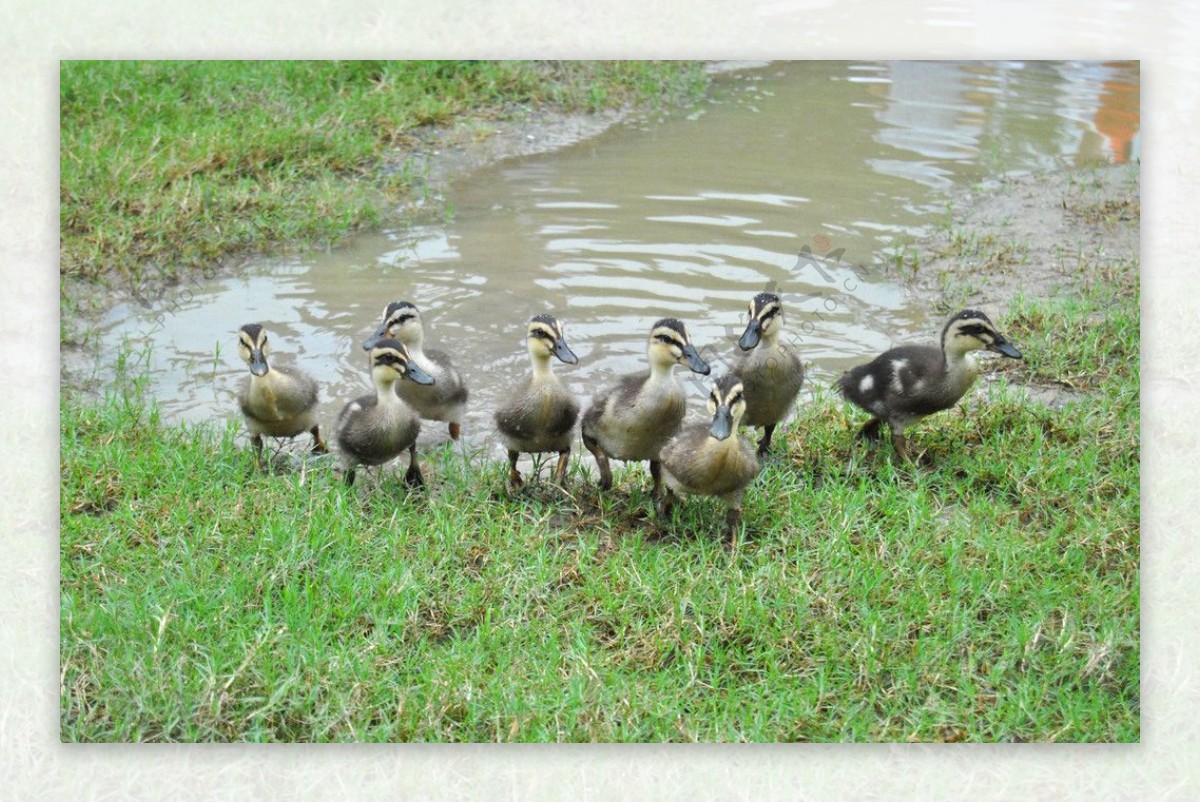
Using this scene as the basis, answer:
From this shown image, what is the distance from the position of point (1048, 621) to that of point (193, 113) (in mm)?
4956

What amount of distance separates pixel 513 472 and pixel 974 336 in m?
1.92

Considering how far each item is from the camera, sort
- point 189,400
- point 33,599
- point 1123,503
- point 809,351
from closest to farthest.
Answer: point 33,599 → point 1123,503 → point 189,400 → point 809,351

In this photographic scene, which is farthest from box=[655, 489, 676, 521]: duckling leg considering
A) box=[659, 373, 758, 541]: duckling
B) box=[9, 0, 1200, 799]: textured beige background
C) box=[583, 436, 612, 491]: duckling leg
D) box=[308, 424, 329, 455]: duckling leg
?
box=[308, 424, 329, 455]: duckling leg

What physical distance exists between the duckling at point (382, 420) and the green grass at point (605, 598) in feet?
0.42

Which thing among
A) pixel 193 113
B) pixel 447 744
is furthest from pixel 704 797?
pixel 193 113

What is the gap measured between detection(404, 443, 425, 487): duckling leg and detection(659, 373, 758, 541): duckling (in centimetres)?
104

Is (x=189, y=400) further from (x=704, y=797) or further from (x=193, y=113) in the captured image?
(x=704, y=797)

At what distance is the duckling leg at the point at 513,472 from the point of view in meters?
5.07

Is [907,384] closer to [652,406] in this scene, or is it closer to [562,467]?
[652,406]

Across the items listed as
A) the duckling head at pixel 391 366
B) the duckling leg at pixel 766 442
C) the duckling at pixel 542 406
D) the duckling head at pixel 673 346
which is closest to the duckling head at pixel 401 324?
the duckling head at pixel 391 366

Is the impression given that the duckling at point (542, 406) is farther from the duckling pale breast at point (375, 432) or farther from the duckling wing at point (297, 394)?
the duckling wing at point (297, 394)

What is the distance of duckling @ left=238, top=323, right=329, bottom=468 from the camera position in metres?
5.12

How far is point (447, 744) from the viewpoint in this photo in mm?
3857

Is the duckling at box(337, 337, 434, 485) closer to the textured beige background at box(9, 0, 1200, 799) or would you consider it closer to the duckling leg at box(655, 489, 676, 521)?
the duckling leg at box(655, 489, 676, 521)
